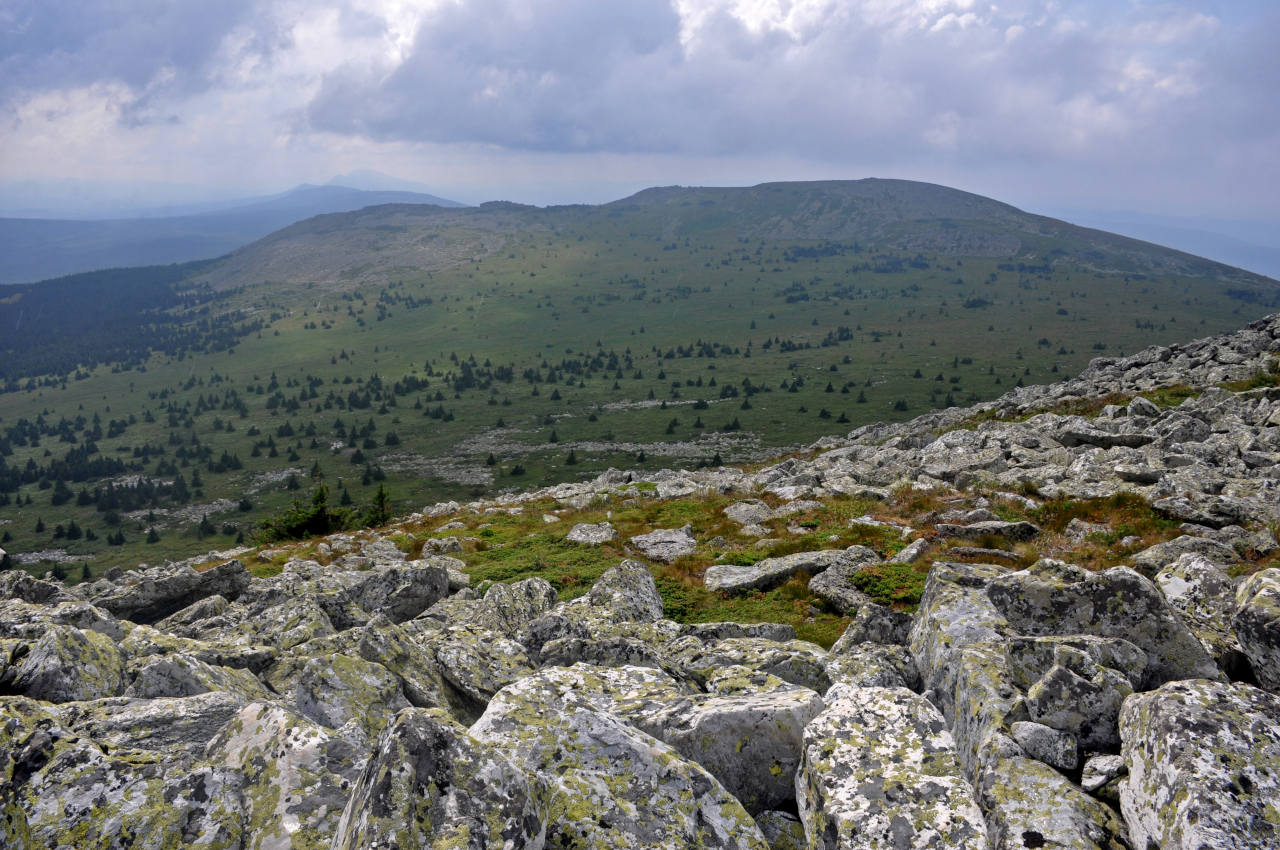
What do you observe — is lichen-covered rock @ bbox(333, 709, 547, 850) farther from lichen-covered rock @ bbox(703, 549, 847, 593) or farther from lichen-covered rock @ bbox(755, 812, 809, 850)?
lichen-covered rock @ bbox(703, 549, 847, 593)

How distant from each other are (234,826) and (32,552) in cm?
13985

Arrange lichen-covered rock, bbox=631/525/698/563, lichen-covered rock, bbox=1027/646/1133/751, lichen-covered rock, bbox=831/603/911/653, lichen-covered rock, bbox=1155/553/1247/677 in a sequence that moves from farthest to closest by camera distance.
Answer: lichen-covered rock, bbox=631/525/698/563
lichen-covered rock, bbox=831/603/911/653
lichen-covered rock, bbox=1155/553/1247/677
lichen-covered rock, bbox=1027/646/1133/751

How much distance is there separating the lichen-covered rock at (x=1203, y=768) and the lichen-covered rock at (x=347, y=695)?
8.65m

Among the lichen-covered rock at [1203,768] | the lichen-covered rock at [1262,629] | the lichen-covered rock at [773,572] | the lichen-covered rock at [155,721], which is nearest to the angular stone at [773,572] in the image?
the lichen-covered rock at [773,572]

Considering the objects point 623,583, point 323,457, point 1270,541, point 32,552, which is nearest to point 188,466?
point 323,457

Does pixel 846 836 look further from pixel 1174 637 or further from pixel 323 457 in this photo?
pixel 323 457

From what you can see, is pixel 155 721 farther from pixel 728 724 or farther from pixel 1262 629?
pixel 1262 629

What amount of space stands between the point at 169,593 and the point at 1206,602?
24.0m

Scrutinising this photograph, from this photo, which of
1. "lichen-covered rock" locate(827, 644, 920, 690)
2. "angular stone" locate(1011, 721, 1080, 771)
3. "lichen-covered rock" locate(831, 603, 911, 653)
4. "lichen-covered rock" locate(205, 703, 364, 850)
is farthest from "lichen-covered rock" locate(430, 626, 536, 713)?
"angular stone" locate(1011, 721, 1080, 771)

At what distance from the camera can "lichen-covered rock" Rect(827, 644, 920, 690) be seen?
9422mm

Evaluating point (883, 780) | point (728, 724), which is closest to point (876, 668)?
point (728, 724)

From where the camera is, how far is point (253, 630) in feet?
45.9

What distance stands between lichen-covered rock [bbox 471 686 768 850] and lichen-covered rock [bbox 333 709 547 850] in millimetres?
514

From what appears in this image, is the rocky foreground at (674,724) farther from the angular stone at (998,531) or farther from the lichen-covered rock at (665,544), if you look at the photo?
the lichen-covered rock at (665,544)
